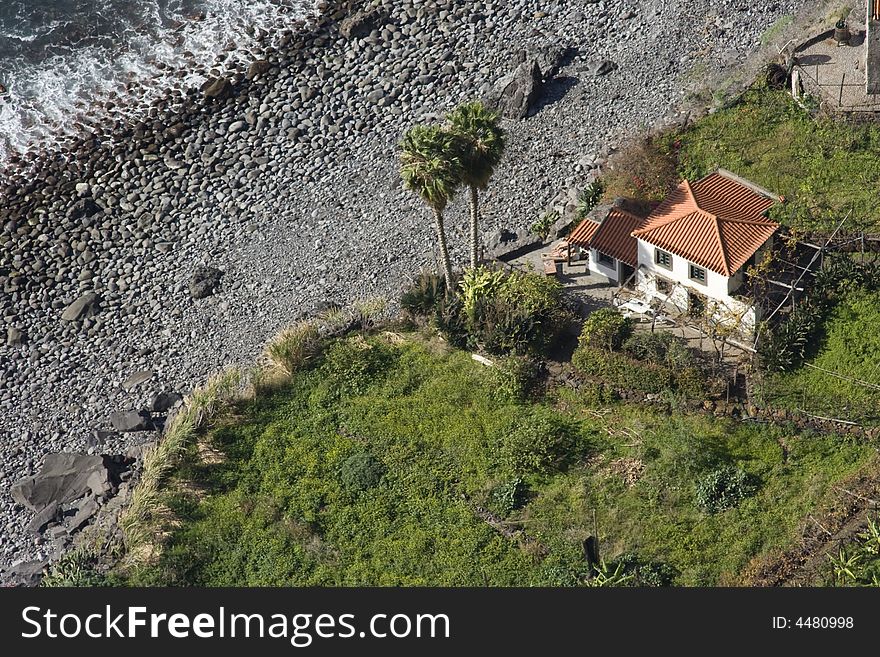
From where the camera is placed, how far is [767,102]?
53.8m

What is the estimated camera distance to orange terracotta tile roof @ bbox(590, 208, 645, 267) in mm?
47062

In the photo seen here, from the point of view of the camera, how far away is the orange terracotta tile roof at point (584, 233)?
156ft

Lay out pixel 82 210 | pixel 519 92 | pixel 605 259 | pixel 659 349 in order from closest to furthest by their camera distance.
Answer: pixel 659 349, pixel 605 259, pixel 519 92, pixel 82 210

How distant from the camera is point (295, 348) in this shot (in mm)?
47062

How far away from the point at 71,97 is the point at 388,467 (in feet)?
110

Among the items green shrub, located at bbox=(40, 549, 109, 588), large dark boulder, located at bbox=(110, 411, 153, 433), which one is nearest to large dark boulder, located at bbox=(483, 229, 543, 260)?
large dark boulder, located at bbox=(110, 411, 153, 433)

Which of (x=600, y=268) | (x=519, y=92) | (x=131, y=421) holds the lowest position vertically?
(x=131, y=421)

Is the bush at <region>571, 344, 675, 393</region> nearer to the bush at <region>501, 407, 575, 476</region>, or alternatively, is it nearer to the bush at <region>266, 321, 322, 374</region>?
the bush at <region>501, 407, 575, 476</region>

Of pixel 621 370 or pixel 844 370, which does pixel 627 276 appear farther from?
pixel 844 370

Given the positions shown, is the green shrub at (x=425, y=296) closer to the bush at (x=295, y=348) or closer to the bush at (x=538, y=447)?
the bush at (x=295, y=348)

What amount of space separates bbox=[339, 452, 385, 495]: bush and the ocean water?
1116 inches

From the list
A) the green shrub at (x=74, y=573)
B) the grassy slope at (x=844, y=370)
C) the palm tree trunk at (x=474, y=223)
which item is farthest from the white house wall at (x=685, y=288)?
the green shrub at (x=74, y=573)

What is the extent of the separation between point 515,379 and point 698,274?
827 centimetres

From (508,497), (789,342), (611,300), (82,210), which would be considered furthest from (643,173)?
(82,210)
